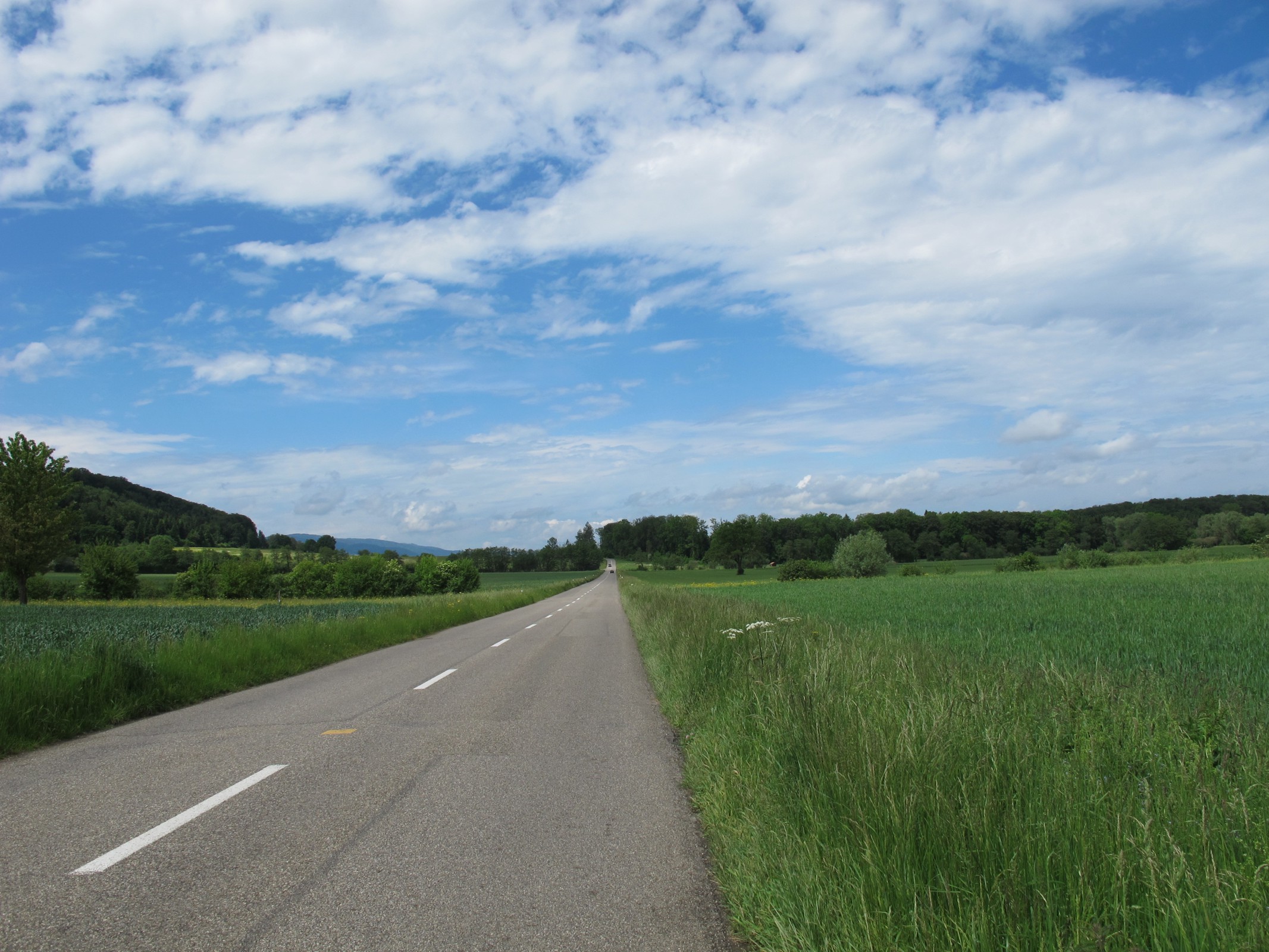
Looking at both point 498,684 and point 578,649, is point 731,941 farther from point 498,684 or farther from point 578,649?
point 578,649

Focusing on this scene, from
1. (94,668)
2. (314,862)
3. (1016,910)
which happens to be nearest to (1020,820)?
(1016,910)

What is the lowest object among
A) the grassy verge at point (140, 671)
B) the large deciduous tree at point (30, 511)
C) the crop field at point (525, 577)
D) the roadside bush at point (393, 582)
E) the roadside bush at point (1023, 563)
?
the crop field at point (525, 577)

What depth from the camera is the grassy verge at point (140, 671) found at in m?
7.16

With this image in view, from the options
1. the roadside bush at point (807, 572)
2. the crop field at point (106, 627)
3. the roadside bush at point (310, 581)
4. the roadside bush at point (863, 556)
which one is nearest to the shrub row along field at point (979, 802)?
the crop field at point (106, 627)

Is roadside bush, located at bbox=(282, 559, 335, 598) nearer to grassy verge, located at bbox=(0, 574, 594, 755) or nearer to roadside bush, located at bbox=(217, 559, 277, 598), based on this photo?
roadside bush, located at bbox=(217, 559, 277, 598)

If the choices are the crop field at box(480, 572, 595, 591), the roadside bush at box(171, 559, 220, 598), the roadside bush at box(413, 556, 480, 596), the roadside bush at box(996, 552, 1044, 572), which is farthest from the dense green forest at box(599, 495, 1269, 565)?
the roadside bush at box(171, 559, 220, 598)

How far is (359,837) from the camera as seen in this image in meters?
4.27

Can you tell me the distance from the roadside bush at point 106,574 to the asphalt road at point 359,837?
62696mm

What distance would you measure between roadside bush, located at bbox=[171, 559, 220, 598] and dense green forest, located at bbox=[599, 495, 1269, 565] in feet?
204

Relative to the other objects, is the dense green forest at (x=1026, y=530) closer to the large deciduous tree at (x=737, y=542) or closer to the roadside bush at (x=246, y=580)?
the large deciduous tree at (x=737, y=542)

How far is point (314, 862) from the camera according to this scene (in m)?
3.87

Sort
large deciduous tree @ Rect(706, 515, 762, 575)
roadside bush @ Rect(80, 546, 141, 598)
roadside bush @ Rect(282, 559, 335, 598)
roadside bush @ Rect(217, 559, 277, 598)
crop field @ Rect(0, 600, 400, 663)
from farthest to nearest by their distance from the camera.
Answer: large deciduous tree @ Rect(706, 515, 762, 575)
roadside bush @ Rect(282, 559, 335, 598)
roadside bush @ Rect(217, 559, 277, 598)
roadside bush @ Rect(80, 546, 141, 598)
crop field @ Rect(0, 600, 400, 663)

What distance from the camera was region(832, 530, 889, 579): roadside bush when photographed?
216 feet

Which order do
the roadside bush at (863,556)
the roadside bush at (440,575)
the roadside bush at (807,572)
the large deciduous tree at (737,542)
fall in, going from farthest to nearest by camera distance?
1. the large deciduous tree at (737,542)
2. the roadside bush at (440,575)
3. the roadside bush at (807,572)
4. the roadside bush at (863,556)
